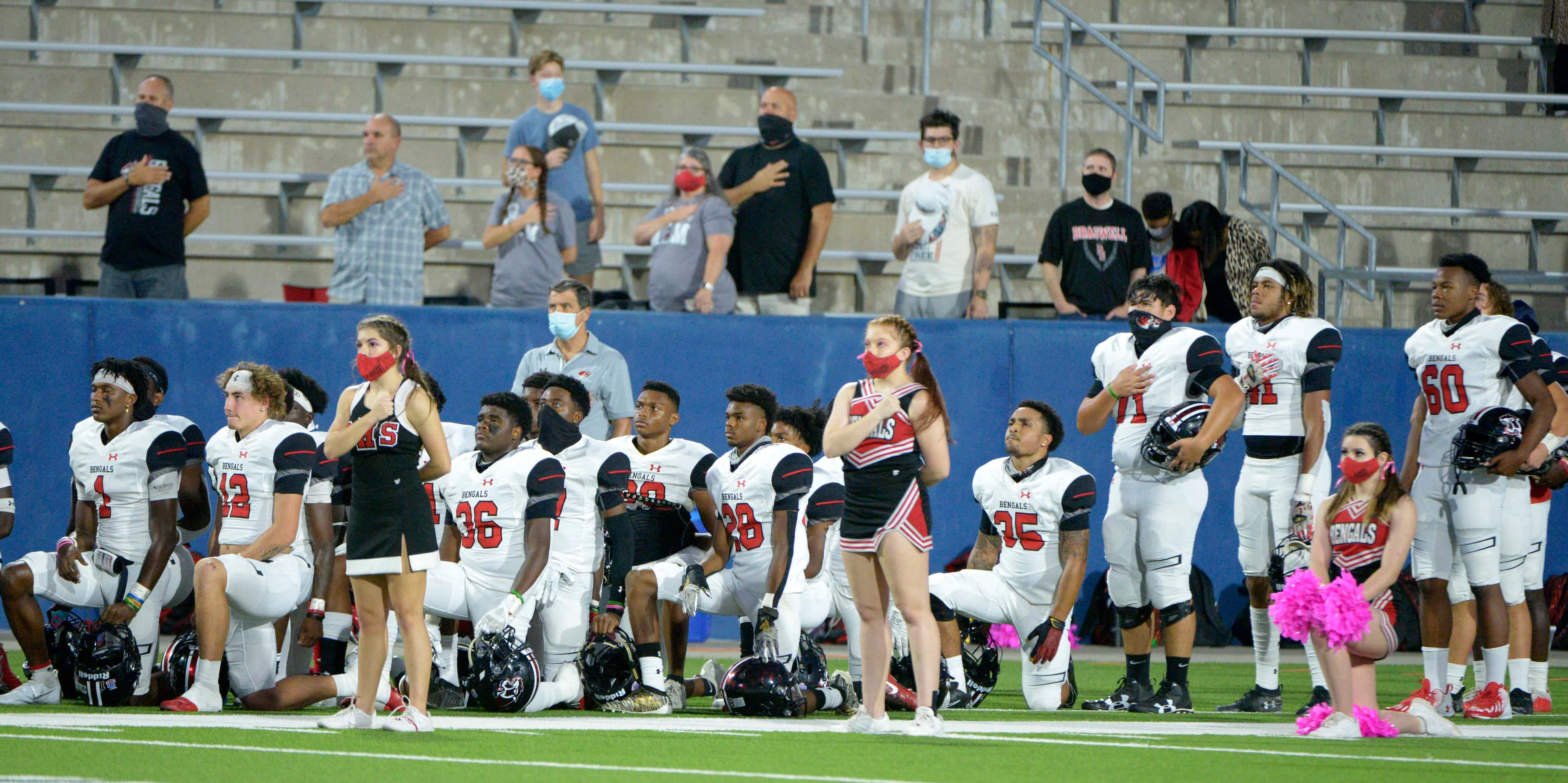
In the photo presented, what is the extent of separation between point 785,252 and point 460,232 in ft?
10.4

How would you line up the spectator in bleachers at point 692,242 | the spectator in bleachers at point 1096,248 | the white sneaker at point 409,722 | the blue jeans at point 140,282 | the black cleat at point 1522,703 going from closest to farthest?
1. the white sneaker at point 409,722
2. the black cleat at point 1522,703
3. the blue jeans at point 140,282
4. the spectator in bleachers at point 692,242
5. the spectator in bleachers at point 1096,248

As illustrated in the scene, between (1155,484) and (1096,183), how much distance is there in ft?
12.5

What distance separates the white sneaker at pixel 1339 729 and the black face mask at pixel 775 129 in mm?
6237

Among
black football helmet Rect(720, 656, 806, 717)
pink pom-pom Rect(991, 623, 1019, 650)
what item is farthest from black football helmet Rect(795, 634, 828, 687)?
pink pom-pom Rect(991, 623, 1019, 650)

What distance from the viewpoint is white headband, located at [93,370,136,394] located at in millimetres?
9125

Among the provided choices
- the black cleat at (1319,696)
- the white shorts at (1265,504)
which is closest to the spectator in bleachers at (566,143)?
the white shorts at (1265,504)

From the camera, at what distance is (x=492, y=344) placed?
40.1ft

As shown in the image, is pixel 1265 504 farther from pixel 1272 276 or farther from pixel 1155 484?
pixel 1272 276

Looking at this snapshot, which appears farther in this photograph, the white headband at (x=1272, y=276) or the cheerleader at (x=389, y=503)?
the white headband at (x=1272, y=276)

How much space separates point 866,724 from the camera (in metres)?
7.63

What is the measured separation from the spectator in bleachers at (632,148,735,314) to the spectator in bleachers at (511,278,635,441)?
1889 millimetres

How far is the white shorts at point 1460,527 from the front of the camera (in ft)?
29.1

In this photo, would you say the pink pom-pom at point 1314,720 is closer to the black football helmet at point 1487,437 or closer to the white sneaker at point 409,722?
the black football helmet at point 1487,437

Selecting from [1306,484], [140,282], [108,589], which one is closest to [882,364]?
[1306,484]
